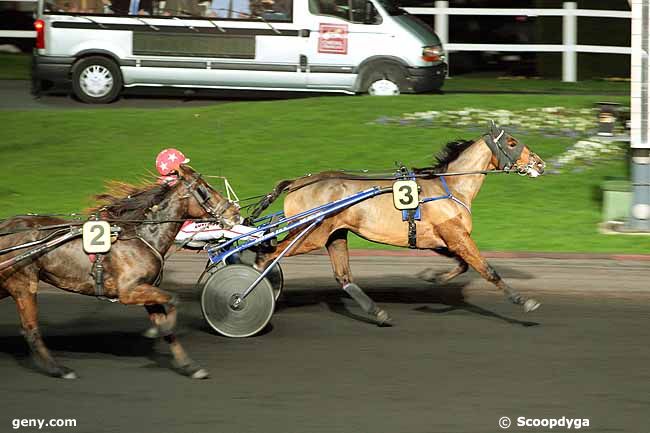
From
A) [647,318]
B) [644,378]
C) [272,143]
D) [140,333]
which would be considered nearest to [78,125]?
[272,143]

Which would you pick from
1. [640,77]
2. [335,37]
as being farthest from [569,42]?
[640,77]

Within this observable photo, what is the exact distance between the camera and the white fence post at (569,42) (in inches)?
838

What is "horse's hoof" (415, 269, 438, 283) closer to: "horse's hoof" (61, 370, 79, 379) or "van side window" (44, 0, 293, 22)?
"horse's hoof" (61, 370, 79, 379)

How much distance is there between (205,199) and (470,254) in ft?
7.59

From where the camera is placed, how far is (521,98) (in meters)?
17.0

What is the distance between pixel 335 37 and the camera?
59.0 feet

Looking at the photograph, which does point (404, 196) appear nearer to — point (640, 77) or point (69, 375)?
point (69, 375)

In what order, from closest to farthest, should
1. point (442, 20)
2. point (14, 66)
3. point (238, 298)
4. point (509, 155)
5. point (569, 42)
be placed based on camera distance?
point (238, 298)
point (509, 155)
point (569, 42)
point (442, 20)
point (14, 66)

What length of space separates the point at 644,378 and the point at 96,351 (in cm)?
383

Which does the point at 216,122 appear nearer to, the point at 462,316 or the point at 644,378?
the point at 462,316

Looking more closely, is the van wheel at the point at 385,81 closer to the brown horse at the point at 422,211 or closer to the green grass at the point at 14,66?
the green grass at the point at 14,66

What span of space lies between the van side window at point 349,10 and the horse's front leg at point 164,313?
36.5 ft

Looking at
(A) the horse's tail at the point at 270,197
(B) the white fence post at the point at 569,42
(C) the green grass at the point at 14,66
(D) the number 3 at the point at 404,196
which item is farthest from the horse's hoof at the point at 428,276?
(C) the green grass at the point at 14,66

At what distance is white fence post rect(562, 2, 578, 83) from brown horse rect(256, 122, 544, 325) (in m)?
12.9
